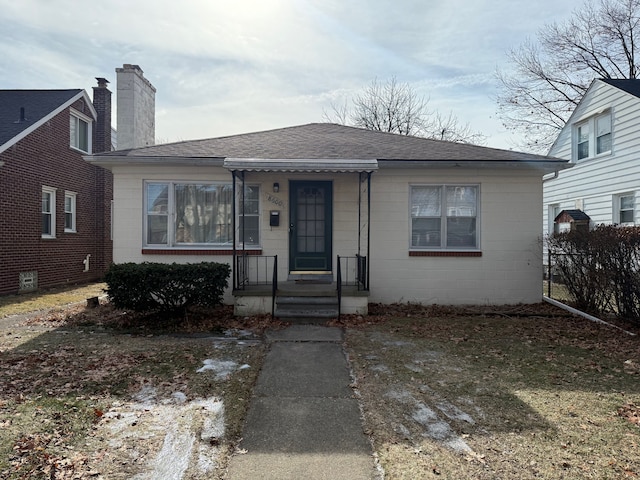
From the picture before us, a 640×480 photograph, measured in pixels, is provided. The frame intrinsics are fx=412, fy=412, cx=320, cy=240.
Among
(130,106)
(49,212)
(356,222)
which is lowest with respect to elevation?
(356,222)

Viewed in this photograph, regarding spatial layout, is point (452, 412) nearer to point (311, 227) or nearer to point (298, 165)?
point (298, 165)

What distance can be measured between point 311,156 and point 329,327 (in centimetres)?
367

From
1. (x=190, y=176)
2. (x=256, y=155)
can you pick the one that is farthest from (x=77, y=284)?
(x=256, y=155)

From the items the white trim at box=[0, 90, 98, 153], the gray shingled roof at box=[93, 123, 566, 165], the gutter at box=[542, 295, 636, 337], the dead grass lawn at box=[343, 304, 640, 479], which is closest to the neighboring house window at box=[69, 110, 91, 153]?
the white trim at box=[0, 90, 98, 153]

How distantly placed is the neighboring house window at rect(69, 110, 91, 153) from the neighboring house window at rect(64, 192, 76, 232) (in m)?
1.71

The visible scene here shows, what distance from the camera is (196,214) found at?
8.88 meters

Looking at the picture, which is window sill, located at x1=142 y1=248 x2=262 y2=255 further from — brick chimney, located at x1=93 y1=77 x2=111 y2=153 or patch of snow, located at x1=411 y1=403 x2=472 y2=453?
brick chimney, located at x1=93 y1=77 x2=111 y2=153

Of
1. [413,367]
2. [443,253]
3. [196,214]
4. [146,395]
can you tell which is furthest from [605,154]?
[146,395]

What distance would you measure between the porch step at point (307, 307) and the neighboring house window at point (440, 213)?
8.13 feet

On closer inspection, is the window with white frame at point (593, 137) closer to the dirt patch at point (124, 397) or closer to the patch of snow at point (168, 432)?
the dirt patch at point (124, 397)

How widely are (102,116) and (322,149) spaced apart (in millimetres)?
9795

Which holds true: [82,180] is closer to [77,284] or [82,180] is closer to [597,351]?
[77,284]

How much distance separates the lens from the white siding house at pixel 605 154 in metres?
11.8

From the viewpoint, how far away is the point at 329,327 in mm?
7109
